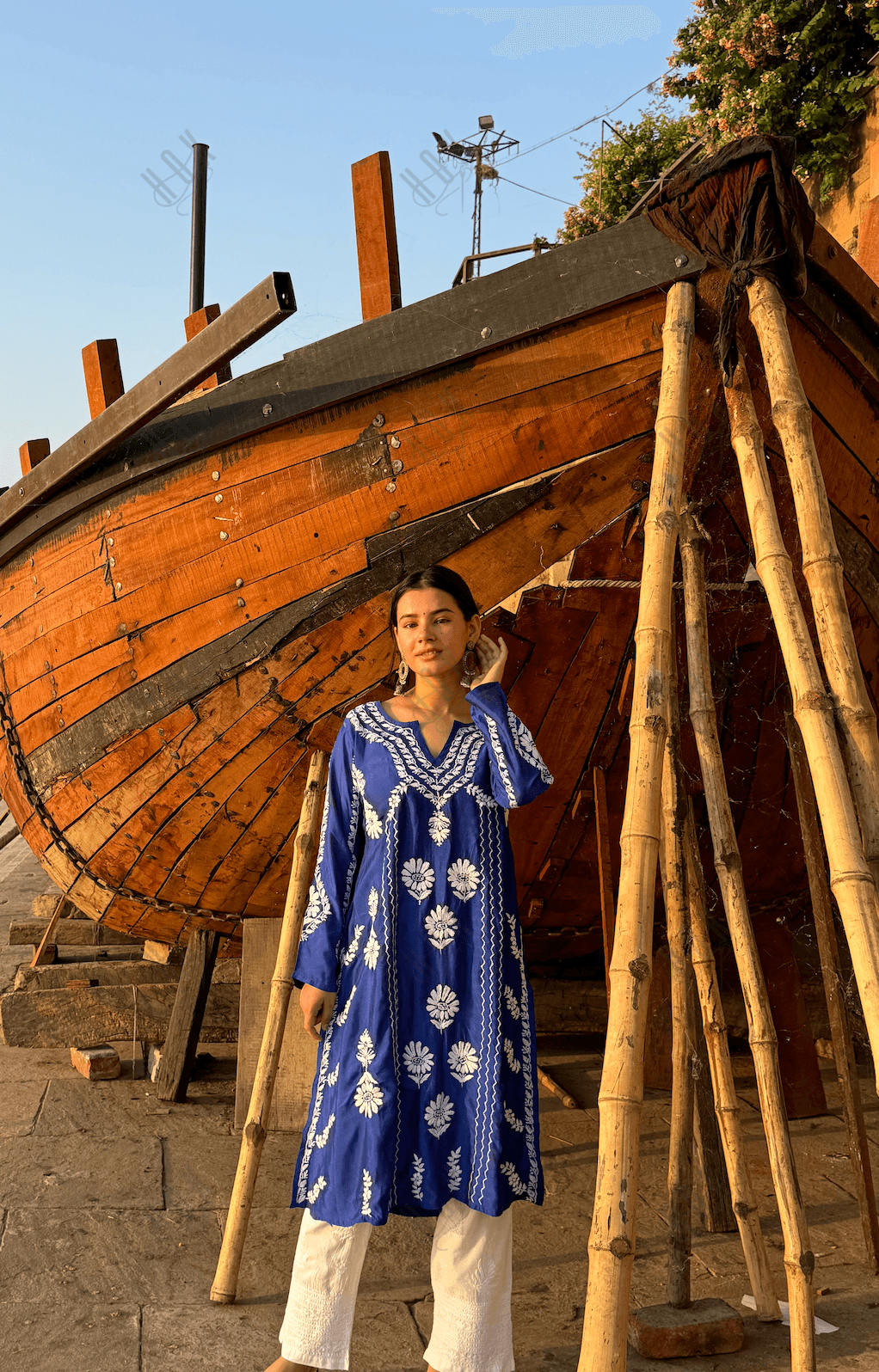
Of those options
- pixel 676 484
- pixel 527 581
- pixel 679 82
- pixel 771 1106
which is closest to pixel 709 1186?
pixel 771 1106

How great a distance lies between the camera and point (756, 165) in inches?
80.7

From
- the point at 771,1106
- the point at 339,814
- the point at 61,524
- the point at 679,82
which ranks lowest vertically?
the point at 771,1106

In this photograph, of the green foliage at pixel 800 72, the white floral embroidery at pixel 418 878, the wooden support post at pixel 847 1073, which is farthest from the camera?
the green foliage at pixel 800 72

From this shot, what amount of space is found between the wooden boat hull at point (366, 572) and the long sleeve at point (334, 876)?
2.47 feet

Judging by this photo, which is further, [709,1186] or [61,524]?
[61,524]

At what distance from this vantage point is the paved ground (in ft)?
6.64

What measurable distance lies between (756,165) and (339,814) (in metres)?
1.52

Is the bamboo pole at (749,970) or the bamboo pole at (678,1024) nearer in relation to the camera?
the bamboo pole at (749,970)

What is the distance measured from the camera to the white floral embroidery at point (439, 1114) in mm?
1769

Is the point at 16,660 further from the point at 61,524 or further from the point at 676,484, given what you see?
the point at 676,484

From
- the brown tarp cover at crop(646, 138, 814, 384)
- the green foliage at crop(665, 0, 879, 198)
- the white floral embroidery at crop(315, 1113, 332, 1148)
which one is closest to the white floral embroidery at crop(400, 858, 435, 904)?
the white floral embroidery at crop(315, 1113, 332, 1148)

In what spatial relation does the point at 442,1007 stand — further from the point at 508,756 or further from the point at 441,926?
the point at 508,756

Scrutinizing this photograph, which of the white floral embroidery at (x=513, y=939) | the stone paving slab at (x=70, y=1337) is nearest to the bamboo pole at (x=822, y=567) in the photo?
the white floral embroidery at (x=513, y=939)

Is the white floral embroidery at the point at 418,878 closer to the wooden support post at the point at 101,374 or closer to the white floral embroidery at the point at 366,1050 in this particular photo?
the white floral embroidery at the point at 366,1050
